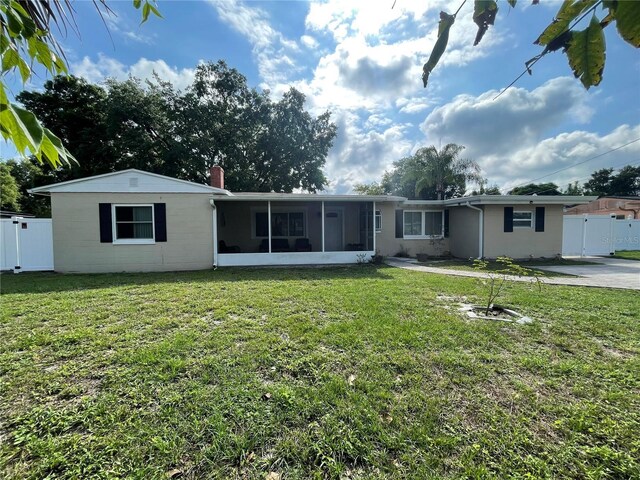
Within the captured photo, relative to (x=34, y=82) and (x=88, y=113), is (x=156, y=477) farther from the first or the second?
(x=88, y=113)

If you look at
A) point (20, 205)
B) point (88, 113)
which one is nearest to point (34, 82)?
point (88, 113)

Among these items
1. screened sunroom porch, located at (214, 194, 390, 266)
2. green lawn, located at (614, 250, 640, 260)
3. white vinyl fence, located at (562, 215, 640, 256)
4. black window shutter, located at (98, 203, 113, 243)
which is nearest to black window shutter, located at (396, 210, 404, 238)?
screened sunroom porch, located at (214, 194, 390, 266)

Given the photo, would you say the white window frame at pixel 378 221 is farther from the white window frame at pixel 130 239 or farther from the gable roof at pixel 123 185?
the white window frame at pixel 130 239

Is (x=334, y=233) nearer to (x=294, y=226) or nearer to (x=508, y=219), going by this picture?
(x=294, y=226)

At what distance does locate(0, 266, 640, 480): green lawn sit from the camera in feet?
6.22

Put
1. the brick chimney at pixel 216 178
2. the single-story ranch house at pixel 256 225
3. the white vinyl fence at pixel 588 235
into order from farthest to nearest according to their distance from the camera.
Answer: the white vinyl fence at pixel 588 235
the brick chimney at pixel 216 178
the single-story ranch house at pixel 256 225

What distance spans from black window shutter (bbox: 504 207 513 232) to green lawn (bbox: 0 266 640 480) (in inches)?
313

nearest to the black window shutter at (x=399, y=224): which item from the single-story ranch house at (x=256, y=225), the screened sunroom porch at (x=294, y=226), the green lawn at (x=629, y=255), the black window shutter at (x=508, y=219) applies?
the single-story ranch house at (x=256, y=225)

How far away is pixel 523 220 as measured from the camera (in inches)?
493

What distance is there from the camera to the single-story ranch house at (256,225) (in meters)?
9.45

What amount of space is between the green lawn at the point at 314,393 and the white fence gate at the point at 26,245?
5679 mm

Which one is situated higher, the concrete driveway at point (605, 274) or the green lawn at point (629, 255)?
the green lawn at point (629, 255)

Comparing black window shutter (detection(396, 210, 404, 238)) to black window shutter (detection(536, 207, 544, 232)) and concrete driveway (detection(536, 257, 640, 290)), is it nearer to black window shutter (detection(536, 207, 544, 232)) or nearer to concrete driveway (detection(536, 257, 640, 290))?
concrete driveway (detection(536, 257, 640, 290))

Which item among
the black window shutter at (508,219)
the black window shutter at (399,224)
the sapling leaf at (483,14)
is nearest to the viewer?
the sapling leaf at (483,14)
